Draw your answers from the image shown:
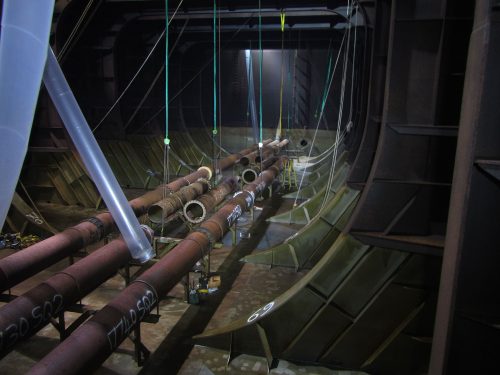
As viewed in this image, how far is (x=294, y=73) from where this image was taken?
55.5ft

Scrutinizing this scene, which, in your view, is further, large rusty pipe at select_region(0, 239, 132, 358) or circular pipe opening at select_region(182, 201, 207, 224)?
circular pipe opening at select_region(182, 201, 207, 224)

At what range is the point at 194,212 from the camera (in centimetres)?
690

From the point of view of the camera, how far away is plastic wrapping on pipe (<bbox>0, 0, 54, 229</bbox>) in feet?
5.56

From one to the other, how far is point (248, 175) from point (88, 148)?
719 centimetres

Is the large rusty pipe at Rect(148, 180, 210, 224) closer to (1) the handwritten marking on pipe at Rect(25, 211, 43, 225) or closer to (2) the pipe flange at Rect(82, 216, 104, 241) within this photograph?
(2) the pipe flange at Rect(82, 216, 104, 241)

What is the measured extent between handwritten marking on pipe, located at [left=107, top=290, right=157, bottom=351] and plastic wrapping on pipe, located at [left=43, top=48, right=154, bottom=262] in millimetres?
725

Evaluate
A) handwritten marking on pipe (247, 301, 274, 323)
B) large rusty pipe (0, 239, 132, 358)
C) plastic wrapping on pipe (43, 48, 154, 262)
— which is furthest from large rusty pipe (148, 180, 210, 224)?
plastic wrapping on pipe (43, 48, 154, 262)

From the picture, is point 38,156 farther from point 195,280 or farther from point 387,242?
point 387,242

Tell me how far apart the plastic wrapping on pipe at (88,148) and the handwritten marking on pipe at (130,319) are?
2.38 ft

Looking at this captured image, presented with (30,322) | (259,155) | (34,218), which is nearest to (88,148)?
(30,322)

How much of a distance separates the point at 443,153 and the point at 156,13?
1019 cm

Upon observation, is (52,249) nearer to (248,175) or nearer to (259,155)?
(248,175)

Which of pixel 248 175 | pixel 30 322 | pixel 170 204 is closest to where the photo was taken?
pixel 30 322

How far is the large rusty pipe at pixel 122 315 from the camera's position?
2965mm
